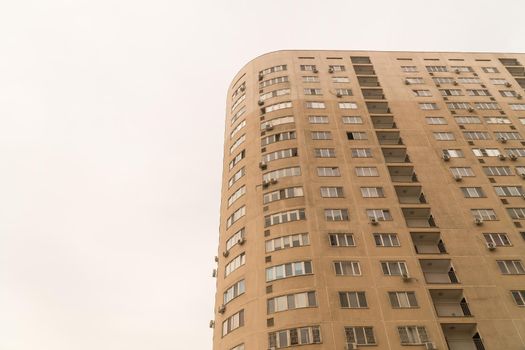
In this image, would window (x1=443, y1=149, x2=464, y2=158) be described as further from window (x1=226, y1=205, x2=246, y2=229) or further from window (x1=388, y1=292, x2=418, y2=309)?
window (x1=226, y1=205, x2=246, y2=229)

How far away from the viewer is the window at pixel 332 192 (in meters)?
42.2

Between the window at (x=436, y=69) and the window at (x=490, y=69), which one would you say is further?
the window at (x=490, y=69)

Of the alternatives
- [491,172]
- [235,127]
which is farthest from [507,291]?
[235,127]

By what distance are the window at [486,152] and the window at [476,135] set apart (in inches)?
80.9

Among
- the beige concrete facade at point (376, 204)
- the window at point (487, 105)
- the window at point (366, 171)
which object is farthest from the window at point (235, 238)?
the window at point (487, 105)

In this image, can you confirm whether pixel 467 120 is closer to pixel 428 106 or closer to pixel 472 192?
pixel 428 106

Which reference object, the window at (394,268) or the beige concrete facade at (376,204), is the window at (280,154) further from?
the window at (394,268)

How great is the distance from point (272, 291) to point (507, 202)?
26.1 metres

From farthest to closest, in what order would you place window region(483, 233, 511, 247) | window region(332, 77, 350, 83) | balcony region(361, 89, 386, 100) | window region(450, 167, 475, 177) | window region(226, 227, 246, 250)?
window region(332, 77, 350, 83)
balcony region(361, 89, 386, 100)
window region(450, 167, 475, 177)
window region(226, 227, 246, 250)
window region(483, 233, 511, 247)

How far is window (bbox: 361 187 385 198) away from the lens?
1666 inches

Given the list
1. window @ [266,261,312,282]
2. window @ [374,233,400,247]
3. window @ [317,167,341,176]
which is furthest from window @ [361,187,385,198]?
window @ [266,261,312,282]

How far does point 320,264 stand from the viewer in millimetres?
36250

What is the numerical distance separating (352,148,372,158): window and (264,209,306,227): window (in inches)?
418

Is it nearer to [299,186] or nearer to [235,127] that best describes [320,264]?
[299,186]
